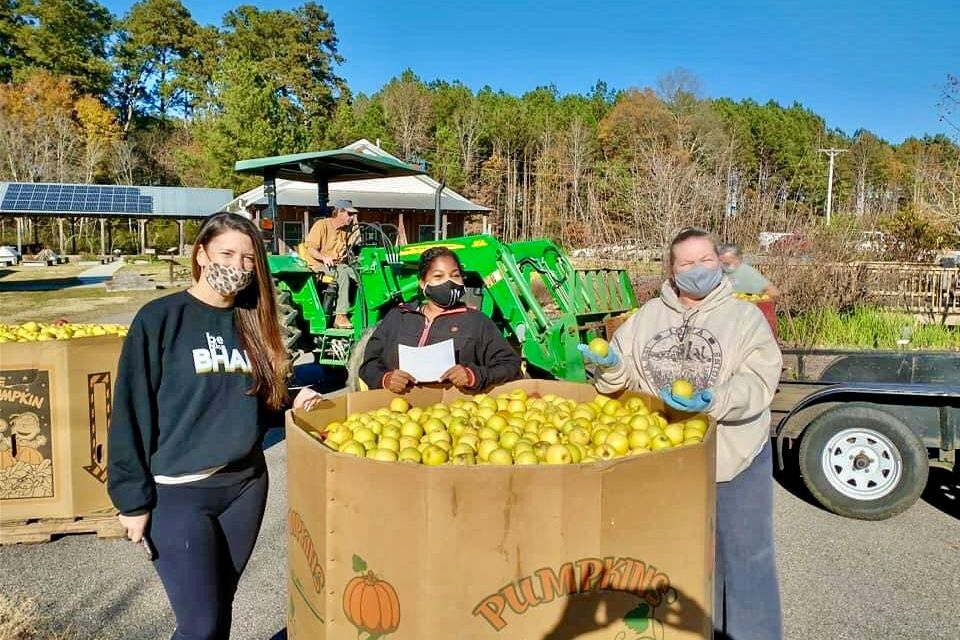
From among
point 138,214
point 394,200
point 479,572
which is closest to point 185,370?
point 479,572

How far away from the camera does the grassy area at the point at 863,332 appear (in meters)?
9.72

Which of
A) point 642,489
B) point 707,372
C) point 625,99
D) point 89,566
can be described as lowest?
point 89,566

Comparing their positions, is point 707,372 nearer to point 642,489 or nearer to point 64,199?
point 642,489

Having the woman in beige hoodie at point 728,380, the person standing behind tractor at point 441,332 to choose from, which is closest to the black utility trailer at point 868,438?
the woman in beige hoodie at point 728,380

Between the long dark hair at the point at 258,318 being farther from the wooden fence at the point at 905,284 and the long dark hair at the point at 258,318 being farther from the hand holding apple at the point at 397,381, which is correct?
the wooden fence at the point at 905,284

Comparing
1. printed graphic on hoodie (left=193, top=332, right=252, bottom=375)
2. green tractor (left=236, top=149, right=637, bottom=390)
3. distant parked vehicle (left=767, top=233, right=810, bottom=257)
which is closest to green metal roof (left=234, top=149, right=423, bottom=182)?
green tractor (left=236, top=149, right=637, bottom=390)

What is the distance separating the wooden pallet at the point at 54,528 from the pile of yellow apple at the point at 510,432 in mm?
2783

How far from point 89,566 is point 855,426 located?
4.98m

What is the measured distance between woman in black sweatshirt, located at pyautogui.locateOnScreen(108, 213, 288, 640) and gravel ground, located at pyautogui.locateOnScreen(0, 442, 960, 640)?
53.1 inches

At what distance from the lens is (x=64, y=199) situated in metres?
33.0

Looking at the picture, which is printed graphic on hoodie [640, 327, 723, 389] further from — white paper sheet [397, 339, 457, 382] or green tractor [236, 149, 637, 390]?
green tractor [236, 149, 637, 390]

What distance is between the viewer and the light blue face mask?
281 centimetres

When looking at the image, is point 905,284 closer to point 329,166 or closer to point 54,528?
point 329,166

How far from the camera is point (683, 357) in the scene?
2873 mm
